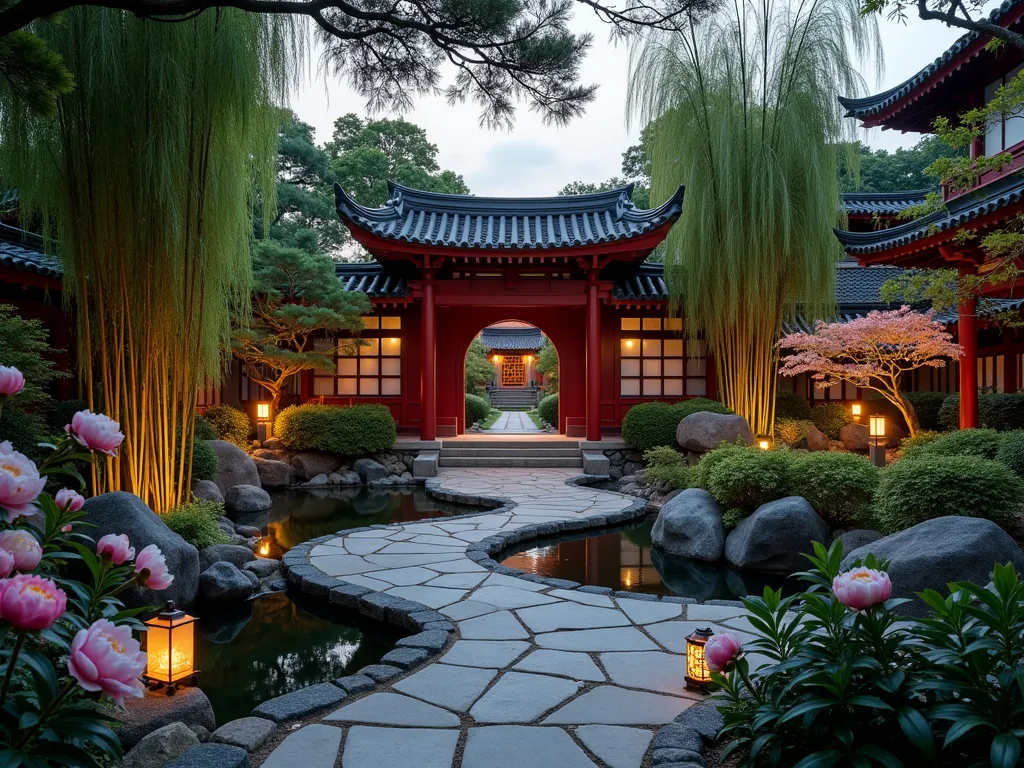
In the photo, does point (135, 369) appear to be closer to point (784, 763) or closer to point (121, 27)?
point (121, 27)

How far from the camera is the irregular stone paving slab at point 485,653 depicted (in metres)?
3.38

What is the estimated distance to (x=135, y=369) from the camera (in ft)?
16.8

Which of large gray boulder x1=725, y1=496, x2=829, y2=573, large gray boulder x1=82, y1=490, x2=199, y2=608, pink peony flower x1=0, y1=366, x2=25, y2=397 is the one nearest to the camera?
pink peony flower x1=0, y1=366, x2=25, y2=397

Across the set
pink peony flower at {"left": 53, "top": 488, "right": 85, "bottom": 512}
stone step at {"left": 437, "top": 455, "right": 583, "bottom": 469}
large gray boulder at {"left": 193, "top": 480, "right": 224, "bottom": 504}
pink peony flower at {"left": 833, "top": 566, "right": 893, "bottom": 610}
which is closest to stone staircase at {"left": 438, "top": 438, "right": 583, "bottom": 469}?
stone step at {"left": 437, "top": 455, "right": 583, "bottom": 469}

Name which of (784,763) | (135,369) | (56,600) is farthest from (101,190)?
(784,763)

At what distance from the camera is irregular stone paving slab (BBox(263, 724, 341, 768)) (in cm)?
243

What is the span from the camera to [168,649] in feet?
9.57

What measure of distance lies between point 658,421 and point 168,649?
889cm

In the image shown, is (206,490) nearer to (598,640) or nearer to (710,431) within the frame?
(598,640)

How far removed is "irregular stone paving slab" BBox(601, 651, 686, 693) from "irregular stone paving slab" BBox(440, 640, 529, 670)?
451mm

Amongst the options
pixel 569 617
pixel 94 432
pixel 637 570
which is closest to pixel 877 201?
pixel 637 570

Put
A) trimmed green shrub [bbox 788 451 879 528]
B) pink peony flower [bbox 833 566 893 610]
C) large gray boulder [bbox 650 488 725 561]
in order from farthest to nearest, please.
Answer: large gray boulder [bbox 650 488 725 561] < trimmed green shrub [bbox 788 451 879 528] < pink peony flower [bbox 833 566 893 610]

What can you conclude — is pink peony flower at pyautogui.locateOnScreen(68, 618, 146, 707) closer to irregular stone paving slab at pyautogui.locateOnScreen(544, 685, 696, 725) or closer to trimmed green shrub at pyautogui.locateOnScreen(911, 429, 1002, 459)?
irregular stone paving slab at pyautogui.locateOnScreen(544, 685, 696, 725)

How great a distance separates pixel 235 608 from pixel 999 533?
4.90 metres
